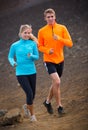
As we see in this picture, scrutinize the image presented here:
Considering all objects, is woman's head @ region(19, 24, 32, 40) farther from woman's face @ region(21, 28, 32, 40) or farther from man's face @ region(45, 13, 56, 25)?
man's face @ region(45, 13, 56, 25)

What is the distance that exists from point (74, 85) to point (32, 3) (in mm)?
6597

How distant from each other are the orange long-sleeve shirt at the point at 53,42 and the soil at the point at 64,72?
1.23 m

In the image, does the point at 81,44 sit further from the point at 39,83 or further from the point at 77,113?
the point at 77,113

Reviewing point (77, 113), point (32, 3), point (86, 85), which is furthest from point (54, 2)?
point (77, 113)

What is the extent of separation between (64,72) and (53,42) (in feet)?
15.7

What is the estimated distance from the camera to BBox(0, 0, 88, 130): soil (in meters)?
8.20

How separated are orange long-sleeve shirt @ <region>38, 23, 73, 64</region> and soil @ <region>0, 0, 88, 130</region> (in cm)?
123

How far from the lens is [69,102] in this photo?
10.0m

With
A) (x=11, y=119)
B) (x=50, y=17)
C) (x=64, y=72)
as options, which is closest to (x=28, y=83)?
(x=11, y=119)

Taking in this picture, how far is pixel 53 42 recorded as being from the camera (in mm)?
8227

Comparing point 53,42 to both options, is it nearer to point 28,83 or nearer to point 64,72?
point 28,83

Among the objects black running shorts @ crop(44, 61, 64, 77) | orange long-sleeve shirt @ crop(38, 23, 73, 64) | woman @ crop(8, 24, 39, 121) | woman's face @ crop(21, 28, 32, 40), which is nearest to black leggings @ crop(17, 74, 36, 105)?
woman @ crop(8, 24, 39, 121)

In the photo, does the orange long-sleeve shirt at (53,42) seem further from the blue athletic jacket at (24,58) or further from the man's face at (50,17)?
the blue athletic jacket at (24,58)

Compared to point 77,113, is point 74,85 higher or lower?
lower
